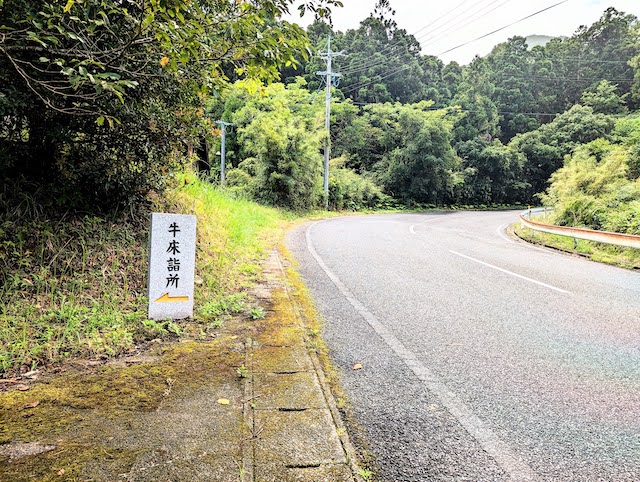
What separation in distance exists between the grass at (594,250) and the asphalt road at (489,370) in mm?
2879

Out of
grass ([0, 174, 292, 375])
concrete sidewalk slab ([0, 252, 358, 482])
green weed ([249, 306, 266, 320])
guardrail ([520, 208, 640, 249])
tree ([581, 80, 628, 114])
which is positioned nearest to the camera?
concrete sidewalk slab ([0, 252, 358, 482])

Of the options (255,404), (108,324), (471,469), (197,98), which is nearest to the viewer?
(471,469)

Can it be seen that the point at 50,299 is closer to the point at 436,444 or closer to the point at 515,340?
the point at 436,444

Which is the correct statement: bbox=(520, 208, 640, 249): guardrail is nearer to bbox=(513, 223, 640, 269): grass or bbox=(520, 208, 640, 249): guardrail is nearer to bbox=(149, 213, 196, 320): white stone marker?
bbox=(513, 223, 640, 269): grass

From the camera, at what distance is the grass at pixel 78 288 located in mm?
3291

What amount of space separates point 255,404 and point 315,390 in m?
0.42

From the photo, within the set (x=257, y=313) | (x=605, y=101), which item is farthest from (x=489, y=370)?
(x=605, y=101)

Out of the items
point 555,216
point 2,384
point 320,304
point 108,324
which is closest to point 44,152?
point 108,324

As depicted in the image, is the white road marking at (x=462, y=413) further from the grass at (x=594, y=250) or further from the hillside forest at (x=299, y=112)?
the grass at (x=594, y=250)

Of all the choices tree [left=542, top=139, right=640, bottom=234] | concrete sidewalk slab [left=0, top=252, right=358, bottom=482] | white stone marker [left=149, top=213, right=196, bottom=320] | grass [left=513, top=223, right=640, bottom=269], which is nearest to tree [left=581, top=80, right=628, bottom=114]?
tree [left=542, top=139, right=640, bottom=234]

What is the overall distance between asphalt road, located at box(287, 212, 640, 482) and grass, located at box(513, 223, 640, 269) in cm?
288

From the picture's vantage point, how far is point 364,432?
235 cm

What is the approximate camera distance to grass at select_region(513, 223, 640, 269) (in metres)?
9.18

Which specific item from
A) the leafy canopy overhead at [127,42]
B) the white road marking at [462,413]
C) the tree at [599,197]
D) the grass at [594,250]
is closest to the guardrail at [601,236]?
the grass at [594,250]
